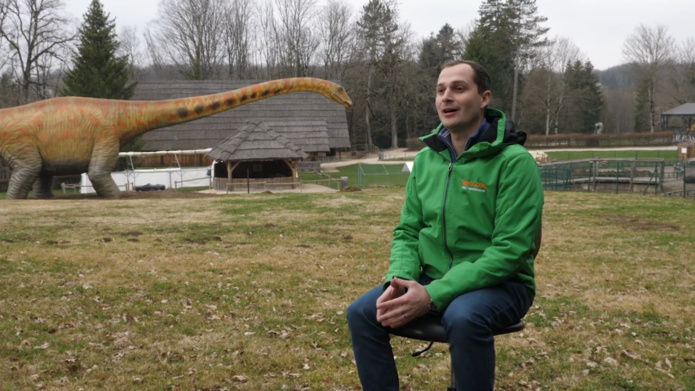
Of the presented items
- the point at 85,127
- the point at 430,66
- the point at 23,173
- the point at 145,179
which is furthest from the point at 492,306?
the point at 430,66

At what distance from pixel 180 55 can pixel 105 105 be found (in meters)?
48.7

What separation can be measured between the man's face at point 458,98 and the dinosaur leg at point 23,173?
16.1 meters

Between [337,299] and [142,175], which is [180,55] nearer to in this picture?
[142,175]

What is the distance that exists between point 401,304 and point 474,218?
1.94 ft

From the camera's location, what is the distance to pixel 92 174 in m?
17.0

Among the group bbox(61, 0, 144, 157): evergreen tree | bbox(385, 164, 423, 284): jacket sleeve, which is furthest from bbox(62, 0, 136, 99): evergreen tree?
bbox(385, 164, 423, 284): jacket sleeve

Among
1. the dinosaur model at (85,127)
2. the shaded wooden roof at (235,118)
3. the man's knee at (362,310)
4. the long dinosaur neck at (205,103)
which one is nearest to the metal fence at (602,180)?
the dinosaur model at (85,127)

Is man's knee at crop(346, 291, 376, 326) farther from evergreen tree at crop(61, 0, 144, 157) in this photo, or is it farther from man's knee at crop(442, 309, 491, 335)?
evergreen tree at crop(61, 0, 144, 157)

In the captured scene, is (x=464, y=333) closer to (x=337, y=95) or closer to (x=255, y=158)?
(x=337, y=95)

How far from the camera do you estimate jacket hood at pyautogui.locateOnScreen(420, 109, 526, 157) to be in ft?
10.1

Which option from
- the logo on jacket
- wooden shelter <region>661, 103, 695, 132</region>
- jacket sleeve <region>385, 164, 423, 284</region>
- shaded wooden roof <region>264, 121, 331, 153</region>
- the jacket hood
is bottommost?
jacket sleeve <region>385, 164, 423, 284</region>

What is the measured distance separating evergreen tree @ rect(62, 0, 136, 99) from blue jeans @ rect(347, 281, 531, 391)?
3362 cm

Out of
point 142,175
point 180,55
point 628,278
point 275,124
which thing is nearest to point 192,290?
point 628,278

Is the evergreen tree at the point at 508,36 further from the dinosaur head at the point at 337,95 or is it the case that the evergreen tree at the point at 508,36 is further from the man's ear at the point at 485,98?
the man's ear at the point at 485,98
